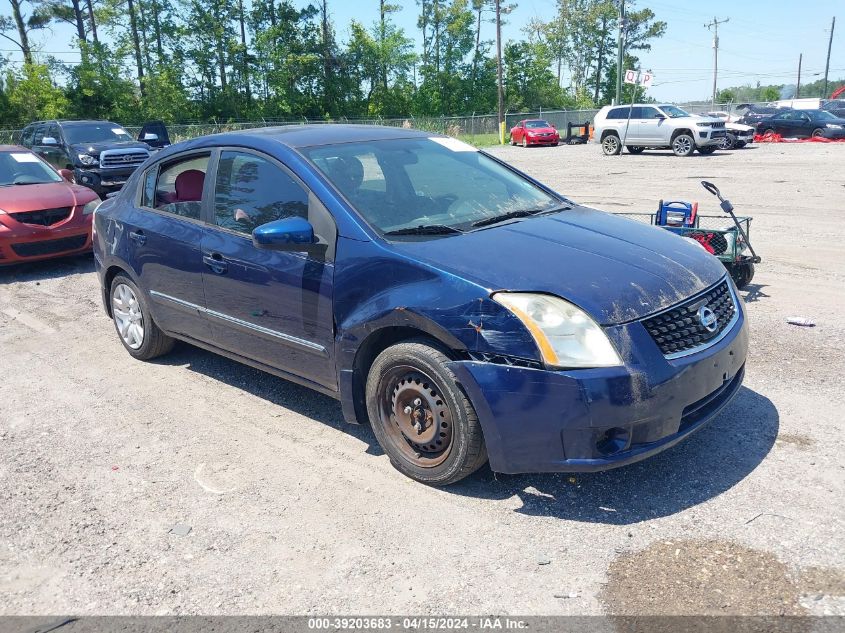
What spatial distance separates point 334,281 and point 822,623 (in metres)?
2.67

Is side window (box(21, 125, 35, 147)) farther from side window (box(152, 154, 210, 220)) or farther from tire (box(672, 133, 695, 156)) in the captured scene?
tire (box(672, 133, 695, 156))

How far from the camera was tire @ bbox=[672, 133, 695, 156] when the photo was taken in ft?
83.9

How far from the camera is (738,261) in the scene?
6422mm

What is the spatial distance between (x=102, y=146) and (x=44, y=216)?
7.26 metres

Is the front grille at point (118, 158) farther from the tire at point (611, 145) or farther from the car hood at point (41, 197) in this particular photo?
the tire at point (611, 145)

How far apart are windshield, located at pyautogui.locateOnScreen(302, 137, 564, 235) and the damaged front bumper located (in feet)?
3.69

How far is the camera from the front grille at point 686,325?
3305mm

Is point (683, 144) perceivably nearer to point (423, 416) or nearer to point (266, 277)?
point (266, 277)

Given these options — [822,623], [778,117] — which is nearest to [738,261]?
[822,623]

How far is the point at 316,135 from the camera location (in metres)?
4.63

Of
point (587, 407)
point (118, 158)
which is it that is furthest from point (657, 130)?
point (587, 407)

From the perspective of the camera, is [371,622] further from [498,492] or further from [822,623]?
[822,623]

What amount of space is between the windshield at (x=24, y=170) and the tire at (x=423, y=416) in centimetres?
826

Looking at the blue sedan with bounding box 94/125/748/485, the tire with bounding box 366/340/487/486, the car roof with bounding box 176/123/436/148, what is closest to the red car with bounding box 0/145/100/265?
the blue sedan with bounding box 94/125/748/485
